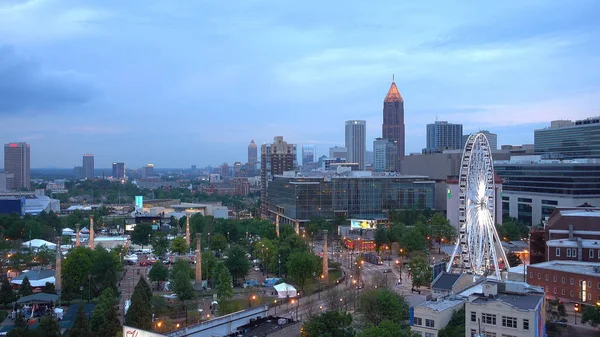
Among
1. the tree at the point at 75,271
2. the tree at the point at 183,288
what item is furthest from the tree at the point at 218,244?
the tree at the point at 183,288

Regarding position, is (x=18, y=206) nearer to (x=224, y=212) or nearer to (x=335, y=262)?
(x=224, y=212)

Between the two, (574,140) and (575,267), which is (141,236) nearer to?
(575,267)

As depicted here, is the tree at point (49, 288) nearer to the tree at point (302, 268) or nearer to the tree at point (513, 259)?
the tree at point (302, 268)

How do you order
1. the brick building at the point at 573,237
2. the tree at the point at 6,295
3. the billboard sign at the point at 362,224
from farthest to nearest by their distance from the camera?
1. the billboard sign at the point at 362,224
2. the brick building at the point at 573,237
3. the tree at the point at 6,295

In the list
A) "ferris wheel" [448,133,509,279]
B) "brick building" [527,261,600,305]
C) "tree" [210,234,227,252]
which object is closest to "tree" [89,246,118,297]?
"tree" [210,234,227,252]

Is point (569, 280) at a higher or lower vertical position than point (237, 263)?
higher

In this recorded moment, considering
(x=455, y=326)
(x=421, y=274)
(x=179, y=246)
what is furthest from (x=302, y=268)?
(x=179, y=246)

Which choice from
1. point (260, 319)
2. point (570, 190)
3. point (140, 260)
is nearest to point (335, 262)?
point (140, 260)
